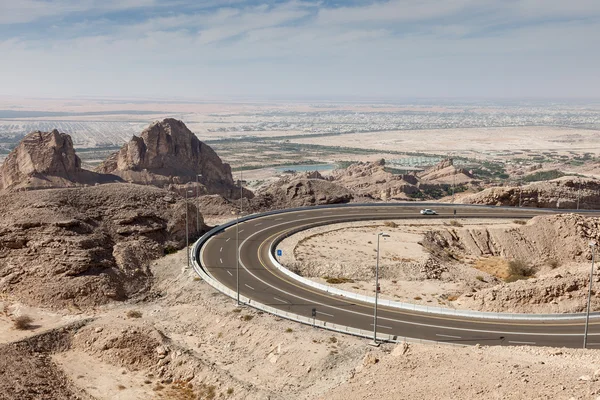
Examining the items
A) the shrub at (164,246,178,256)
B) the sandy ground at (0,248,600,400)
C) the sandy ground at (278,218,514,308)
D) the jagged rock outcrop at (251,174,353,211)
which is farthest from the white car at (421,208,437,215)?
the sandy ground at (0,248,600,400)

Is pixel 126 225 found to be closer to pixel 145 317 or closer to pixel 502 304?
pixel 145 317

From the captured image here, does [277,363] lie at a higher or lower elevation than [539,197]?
lower

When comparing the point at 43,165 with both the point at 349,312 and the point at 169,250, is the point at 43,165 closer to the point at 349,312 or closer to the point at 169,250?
the point at 169,250

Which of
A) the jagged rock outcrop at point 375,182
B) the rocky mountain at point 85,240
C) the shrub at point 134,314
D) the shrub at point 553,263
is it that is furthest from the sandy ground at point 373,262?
the jagged rock outcrop at point 375,182

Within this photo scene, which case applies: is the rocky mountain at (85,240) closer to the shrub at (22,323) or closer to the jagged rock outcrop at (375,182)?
the shrub at (22,323)

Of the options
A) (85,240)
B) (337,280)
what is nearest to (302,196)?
(337,280)

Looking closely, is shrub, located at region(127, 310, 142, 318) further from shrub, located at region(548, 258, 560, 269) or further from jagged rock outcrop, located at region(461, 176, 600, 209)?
jagged rock outcrop, located at region(461, 176, 600, 209)
